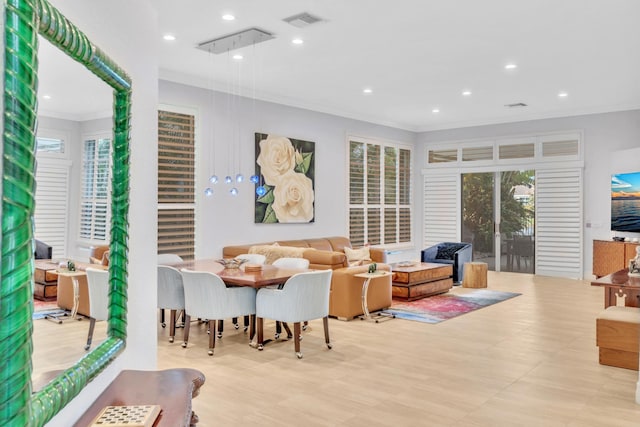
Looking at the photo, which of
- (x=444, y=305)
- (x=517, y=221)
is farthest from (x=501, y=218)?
(x=444, y=305)

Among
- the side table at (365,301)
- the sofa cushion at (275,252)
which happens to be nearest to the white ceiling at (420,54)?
the sofa cushion at (275,252)

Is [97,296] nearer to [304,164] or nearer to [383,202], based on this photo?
[304,164]

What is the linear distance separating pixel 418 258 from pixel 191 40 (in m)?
7.81

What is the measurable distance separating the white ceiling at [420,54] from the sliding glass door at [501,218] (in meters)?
1.72

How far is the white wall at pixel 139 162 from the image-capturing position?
1.89m

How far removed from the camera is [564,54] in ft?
20.5

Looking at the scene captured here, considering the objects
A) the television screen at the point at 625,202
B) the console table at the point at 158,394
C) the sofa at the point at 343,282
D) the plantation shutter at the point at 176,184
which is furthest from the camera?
the television screen at the point at 625,202

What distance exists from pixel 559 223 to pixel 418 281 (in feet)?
13.5

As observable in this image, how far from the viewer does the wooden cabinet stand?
846 centimetres

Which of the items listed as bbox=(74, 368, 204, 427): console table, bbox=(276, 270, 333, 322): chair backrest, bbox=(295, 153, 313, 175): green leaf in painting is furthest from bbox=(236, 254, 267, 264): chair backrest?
bbox=(74, 368, 204, 427): console table

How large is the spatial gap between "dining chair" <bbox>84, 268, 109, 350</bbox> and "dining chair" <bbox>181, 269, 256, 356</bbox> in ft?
9.86

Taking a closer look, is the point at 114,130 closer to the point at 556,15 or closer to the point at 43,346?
the point at 43,346

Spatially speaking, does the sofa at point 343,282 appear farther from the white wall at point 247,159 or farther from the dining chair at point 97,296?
the dining chair at point 97,296

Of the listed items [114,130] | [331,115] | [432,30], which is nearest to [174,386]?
[114,130]
